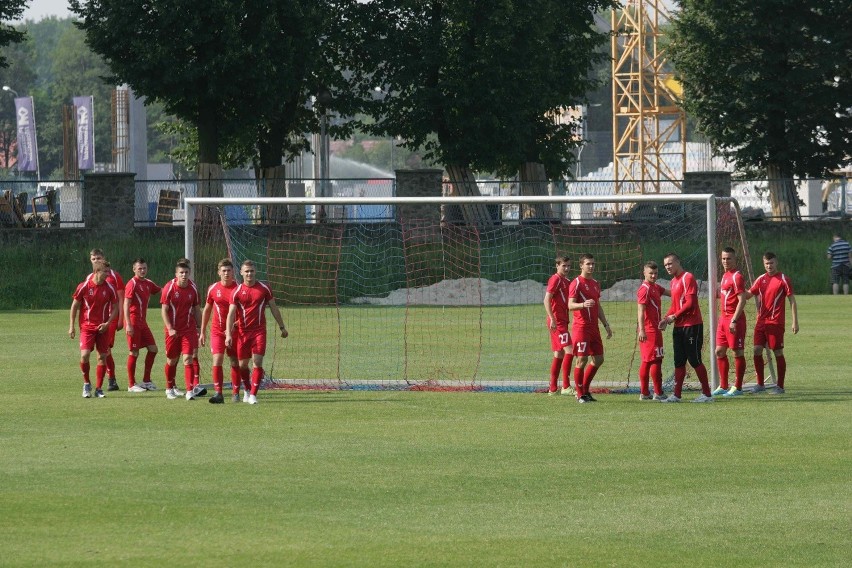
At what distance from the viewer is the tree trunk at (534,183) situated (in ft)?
139

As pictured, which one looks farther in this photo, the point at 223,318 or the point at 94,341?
the point at 94,341

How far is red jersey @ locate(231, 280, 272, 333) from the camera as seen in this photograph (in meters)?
17.9

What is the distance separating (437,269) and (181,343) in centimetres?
1875

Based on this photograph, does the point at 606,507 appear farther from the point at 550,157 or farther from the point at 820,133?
the point at 820,133

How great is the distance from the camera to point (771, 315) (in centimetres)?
1912

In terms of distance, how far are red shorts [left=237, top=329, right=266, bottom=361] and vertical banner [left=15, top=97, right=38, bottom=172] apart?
186ft

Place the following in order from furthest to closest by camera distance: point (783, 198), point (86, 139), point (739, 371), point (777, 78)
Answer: point (86, 139)
point (777, 78)
point (783, 198)
point (739, 371)

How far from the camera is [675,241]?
3912 cm

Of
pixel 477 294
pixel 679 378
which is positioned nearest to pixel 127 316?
pixel 679 378

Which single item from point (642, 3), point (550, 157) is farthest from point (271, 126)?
point (642, 3)

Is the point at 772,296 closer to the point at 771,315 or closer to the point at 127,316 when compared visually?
the point at 771,315

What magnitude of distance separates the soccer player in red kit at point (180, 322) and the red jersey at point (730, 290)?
688 cm

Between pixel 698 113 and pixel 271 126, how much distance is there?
15.9 m

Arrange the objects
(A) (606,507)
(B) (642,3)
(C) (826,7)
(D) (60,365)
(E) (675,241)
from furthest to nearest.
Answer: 1. (B) (642,3)
2. (C) (826,7)
3. (E) (675,241)
4. (D) (60,365)
5. (A) (606,507)
